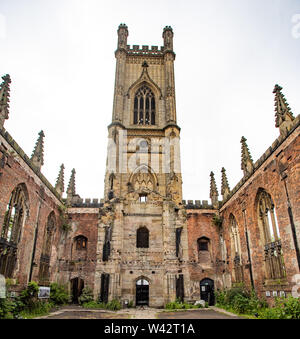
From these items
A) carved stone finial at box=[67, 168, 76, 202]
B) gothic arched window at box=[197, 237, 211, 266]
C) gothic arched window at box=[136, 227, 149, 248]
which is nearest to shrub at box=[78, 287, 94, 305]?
gothic arched window at box=[136, 227, 149, 248]

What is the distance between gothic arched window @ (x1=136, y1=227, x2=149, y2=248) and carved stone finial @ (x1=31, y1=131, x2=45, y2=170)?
29.0 feet

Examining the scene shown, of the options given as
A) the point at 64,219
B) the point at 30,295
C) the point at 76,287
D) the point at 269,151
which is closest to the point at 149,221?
the point at 64,219

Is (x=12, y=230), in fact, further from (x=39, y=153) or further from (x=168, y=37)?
(x=168, y=37)

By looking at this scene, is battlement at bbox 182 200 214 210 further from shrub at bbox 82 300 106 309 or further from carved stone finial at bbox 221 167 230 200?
shrub at bbox 82 300 106 309

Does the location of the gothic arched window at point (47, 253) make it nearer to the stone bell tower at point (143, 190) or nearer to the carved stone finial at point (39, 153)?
the stone bell tower at point (143, 190)

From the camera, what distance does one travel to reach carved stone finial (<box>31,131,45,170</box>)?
18542 millimetres

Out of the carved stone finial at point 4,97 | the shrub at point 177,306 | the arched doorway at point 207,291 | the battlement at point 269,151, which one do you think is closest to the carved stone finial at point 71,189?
the carved stone finial at point 4,97

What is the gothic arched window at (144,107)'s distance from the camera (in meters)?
31.2

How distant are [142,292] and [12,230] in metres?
10.1

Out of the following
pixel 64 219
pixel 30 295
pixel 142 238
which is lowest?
pixel 30 295

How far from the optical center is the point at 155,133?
96.3 feet

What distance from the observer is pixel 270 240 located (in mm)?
16172
